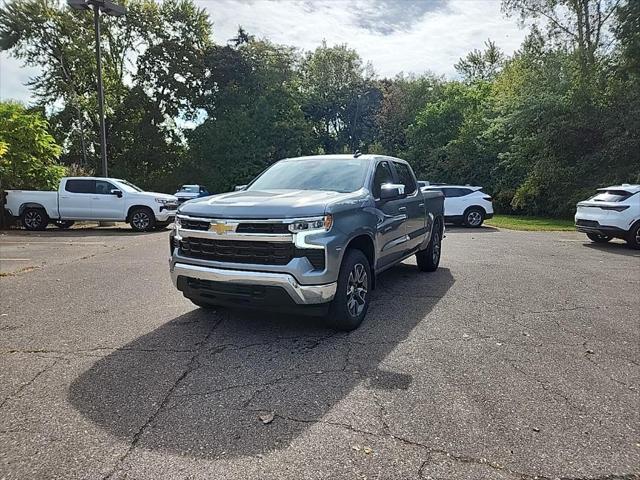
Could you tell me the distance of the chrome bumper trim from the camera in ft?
14.1

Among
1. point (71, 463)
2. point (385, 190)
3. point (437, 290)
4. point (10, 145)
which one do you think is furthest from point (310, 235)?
point (10, 145)

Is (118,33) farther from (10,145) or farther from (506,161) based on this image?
(506,161)

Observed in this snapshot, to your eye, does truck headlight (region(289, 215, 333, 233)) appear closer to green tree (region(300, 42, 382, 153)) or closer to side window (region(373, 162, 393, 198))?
side window (region(373, 162, 393, 198))

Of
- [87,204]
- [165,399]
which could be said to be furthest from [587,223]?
[87,204]

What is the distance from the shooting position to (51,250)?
10992 mm

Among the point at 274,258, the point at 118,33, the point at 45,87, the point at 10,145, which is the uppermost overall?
the point at 118,33

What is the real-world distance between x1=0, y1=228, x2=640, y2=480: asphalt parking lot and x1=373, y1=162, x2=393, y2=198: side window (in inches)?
58.3

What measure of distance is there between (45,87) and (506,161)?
3194 centimetres

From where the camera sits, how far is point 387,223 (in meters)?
5.81

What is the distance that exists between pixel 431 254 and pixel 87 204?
Answer: 12396mm

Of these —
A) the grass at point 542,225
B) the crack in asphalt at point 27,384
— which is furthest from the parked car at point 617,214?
the crack in asphalt at point 27,384

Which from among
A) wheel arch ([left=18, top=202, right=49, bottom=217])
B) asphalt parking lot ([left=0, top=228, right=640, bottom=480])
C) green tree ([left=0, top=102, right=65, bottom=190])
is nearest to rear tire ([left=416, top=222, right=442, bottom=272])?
asphalt parking lot ([left=0, top=228, right=640, bottom=480])

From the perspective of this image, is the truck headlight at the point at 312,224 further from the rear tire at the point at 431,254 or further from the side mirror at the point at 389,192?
the rear tire at the point at 431,254

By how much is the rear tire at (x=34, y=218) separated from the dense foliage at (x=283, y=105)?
65.1 feet
